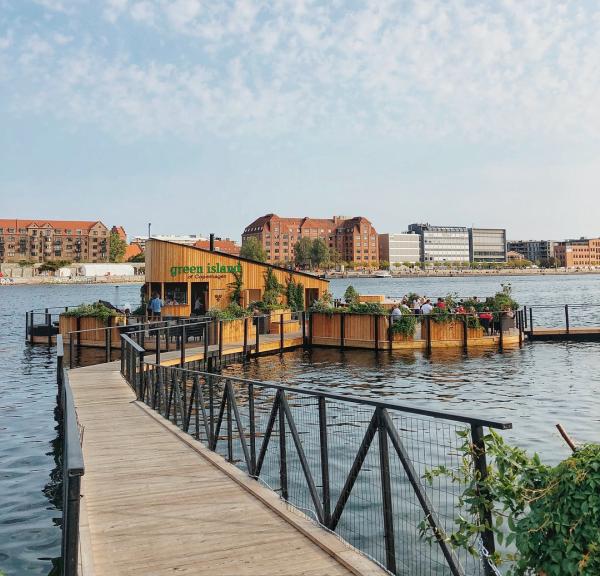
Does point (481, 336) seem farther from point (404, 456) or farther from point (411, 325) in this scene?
point (404, 456)

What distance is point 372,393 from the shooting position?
18.8 m

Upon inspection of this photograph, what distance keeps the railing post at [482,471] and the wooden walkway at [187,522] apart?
1049 millimetres

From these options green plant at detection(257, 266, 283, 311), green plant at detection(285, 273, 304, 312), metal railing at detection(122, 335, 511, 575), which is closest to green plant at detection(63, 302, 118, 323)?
green plant at detection(257, 266, 283, 311)

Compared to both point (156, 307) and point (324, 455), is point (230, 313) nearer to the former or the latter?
point (156, 307)

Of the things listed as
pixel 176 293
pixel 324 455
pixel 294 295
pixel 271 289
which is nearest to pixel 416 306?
pixel 294 295

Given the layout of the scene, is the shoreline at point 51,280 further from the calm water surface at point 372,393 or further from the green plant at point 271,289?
the green plant at point 271,289

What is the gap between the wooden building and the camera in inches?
1265

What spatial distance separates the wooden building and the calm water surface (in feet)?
19.7

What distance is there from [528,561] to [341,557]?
196 cm

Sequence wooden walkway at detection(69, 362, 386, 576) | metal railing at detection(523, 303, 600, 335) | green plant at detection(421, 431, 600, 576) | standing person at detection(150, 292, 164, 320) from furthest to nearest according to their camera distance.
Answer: metal railing at detection(523, 303, 600, 335) < standing person at detection(150, 292, 164, 320) < wooden walkway at detection(69, 362, 386, 576) < green plant at detection(421, 431, 600, 576)

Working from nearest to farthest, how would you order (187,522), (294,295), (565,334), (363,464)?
1. (363,464)
2. (187,522)
3. (565,334)
4. (294,295)

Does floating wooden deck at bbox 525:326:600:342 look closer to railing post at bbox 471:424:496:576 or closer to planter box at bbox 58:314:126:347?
planter box at bbox 58:314:126:347

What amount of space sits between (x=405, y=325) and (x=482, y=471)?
2471 centimetres

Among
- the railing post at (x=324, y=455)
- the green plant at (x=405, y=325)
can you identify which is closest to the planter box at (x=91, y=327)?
the green plant at (x=405, y=325)
